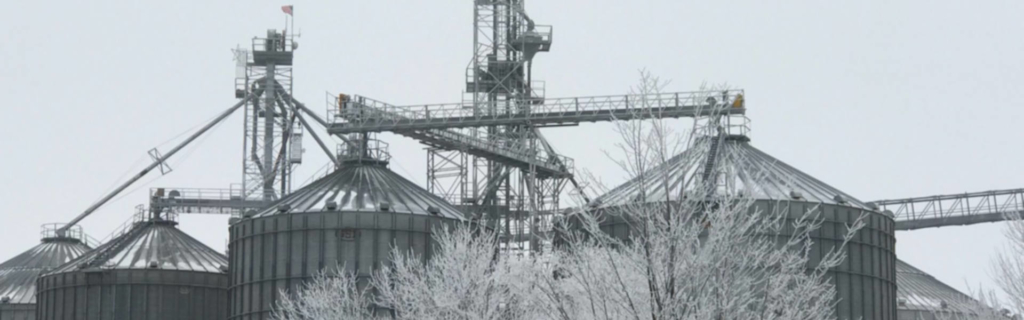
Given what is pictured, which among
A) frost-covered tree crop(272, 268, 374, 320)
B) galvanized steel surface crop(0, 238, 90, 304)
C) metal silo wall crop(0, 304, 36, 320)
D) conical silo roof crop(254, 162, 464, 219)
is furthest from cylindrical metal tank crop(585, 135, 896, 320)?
galvanized steel surface crop(0, 238, 90, 304)

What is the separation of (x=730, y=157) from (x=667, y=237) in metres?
37.8

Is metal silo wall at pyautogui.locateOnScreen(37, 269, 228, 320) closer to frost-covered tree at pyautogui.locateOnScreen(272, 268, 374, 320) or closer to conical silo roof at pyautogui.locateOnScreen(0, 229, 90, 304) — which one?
frost-covered tree at pyautogui.locateOnScreen(272, 268, 374, 320)

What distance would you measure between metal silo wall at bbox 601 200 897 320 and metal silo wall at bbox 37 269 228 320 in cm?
2127

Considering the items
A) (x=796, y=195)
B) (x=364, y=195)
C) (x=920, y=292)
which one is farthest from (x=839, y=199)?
(x=920, y=292)

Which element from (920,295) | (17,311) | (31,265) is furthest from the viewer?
(31,265)

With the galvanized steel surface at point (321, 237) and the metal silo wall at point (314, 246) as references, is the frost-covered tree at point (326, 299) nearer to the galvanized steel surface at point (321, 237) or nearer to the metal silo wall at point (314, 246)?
the galvanized steel surface at point (321, 237)

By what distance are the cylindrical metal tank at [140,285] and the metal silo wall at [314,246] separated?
774cm

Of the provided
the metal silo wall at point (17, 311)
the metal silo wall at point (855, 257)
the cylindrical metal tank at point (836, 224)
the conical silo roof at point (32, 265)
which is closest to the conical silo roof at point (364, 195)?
the cylindrical metal tank at point (836, 224)

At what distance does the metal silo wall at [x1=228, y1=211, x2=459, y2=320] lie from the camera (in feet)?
211

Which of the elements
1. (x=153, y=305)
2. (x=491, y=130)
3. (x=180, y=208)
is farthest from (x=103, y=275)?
(x=491, y=130)

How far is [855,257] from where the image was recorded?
60281mm

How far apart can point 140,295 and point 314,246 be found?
40.8 ft

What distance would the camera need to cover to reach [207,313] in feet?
244

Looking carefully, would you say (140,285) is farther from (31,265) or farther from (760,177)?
(760,177)
